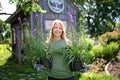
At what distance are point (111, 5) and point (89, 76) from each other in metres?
20.9

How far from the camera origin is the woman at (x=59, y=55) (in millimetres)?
4176

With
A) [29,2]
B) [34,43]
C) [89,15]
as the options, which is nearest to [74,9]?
[29,2]

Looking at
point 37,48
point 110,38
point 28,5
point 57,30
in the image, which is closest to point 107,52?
point 110,38

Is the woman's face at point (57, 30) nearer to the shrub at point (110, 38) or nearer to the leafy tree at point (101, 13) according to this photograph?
the shrub at point (110, 38)

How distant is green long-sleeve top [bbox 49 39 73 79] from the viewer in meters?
4.17

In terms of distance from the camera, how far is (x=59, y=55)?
13.8 feet

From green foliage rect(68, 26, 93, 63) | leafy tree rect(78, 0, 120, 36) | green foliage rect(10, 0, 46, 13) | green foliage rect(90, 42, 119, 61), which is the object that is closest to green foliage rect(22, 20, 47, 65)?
green foliage rect(68, 26, 93, 63)

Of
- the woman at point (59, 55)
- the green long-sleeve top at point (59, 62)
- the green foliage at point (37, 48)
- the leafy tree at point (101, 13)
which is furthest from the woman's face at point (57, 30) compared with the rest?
the leafy tree at point (101, 13)

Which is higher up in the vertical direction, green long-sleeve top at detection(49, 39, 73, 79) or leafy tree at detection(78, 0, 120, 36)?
leafy tree at detection(78, 0, 120, 36)

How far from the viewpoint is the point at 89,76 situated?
879 centimetres

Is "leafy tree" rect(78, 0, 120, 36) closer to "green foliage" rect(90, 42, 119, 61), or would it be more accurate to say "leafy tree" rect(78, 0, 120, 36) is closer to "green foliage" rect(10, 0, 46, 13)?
"green foliage" rect(90, 42, 119, 61)

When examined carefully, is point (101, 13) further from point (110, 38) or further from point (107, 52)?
point (107, 52)

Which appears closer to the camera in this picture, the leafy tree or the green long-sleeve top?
the green long-sleeve top

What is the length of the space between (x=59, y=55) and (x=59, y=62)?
3.9 inches
